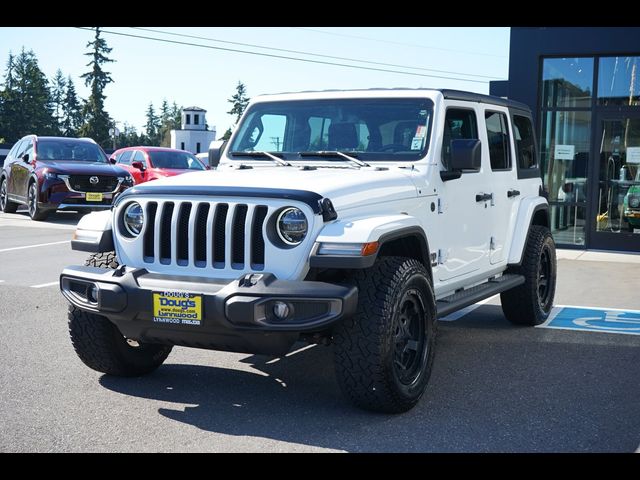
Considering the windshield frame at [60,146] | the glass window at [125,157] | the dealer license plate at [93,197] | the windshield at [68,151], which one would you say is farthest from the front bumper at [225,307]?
the glass window at [125,157]

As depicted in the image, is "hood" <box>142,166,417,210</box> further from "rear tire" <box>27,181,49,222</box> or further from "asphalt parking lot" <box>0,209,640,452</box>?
"rear tire" <box>27,181,49,222</box>

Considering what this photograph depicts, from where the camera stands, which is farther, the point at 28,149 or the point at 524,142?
the point at 28,149

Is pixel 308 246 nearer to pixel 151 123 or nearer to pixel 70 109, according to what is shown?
pixel 70 109

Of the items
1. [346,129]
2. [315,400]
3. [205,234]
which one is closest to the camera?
[205,234]

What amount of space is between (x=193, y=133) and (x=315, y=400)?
10331cm

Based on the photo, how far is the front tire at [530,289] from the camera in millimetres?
7422

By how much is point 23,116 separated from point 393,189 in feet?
327

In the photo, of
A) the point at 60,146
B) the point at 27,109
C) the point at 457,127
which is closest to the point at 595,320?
the point at 457,127

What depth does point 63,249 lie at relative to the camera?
12578 millimetres

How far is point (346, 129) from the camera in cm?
593

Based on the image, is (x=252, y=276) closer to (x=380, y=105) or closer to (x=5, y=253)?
(x=380, y=105)

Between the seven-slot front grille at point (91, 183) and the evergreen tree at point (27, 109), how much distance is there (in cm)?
8350

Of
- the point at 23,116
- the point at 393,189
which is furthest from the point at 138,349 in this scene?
the point at 23,116

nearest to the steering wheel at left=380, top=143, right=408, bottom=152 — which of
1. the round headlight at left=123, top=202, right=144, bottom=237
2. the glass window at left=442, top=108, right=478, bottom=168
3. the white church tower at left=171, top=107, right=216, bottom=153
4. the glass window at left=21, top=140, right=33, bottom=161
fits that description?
the glass window at left=442, top=108, right=478, bottom=168
